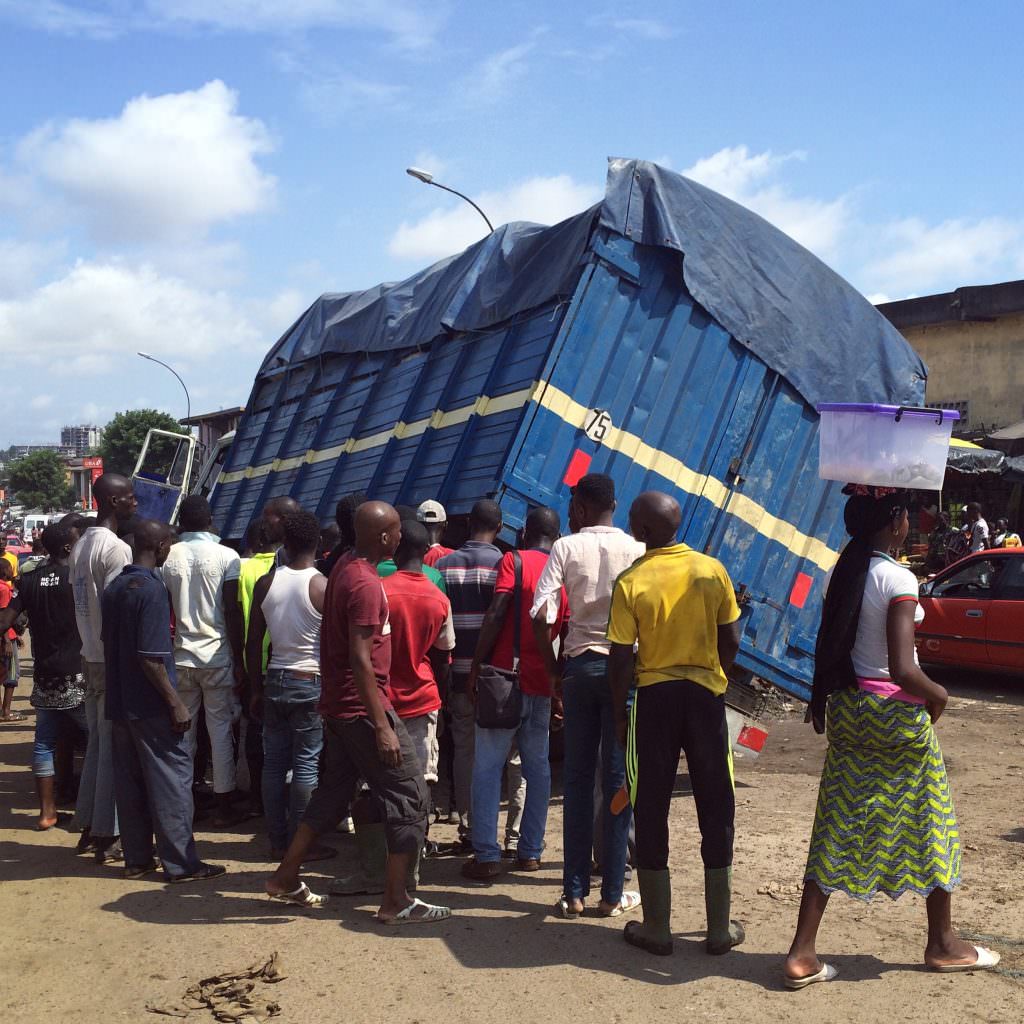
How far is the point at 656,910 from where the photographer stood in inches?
171

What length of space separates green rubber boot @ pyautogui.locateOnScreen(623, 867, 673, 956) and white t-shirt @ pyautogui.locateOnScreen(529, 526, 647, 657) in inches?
40.0

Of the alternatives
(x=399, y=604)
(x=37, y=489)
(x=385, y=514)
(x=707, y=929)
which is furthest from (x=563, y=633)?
(x=37, y=489)

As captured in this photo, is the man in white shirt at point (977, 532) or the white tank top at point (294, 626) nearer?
the white tank top at point (294, 626)

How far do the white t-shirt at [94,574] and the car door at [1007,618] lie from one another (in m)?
8.25

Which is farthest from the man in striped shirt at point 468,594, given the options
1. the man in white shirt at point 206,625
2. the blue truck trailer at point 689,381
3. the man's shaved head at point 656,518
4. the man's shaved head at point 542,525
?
the man's shaved head at point 656,518

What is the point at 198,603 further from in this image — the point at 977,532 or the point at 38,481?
the point at 38,481

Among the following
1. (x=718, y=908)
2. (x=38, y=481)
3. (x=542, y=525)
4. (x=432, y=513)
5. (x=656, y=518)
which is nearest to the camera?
(x=718, y=908)

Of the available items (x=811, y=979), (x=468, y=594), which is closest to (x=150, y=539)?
(x=468, y=594)

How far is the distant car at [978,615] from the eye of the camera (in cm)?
1090

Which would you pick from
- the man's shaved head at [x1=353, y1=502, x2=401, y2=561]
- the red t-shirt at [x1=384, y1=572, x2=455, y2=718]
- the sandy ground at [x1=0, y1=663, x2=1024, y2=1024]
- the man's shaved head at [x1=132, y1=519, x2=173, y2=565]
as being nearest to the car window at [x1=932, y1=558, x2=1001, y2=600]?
the sandy ground at [x1=0, y1=663, x2=1024, y2=1024]

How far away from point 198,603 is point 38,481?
4083 inches

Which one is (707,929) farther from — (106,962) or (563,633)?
(106,962)

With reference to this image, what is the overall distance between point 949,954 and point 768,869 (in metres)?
1.48

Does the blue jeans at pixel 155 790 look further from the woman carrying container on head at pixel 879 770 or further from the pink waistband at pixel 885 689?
the pink waistband at pixel 885 689
